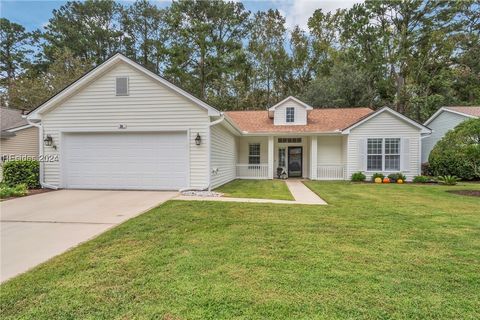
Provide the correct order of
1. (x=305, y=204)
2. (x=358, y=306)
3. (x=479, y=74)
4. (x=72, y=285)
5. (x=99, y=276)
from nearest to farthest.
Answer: (x=358, y=306) < (x=72, y=285) < (x=99, y=276) < (x=305, y=204) < (x=479, y=74)

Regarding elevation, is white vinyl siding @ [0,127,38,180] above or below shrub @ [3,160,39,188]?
above

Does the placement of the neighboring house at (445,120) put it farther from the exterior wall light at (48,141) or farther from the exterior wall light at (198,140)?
the exterior wall light at (48,141)

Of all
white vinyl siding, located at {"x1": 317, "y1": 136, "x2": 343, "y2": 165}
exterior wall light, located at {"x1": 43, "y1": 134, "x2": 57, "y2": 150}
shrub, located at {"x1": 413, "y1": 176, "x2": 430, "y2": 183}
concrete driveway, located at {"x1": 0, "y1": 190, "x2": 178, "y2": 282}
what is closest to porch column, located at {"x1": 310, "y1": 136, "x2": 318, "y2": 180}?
white vinyl siding, located at {"x1": 317, "y1": 136, "x2": 343, "y2": 165}

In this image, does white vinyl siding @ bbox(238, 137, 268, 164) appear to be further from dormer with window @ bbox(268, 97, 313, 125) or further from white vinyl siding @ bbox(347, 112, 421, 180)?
white vinyl siding @ bbox(347, 112, 421, 180)

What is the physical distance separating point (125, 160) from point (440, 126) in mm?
18650

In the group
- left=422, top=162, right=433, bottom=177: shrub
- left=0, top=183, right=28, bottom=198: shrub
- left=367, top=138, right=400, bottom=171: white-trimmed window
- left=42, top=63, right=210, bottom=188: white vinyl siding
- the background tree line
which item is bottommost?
left=0, top=183, right=28, bottom=198: shrub

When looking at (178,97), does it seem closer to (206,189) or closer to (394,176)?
(206,189)

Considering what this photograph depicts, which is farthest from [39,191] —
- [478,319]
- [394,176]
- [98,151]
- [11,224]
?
[394,176]

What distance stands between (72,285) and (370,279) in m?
3.20

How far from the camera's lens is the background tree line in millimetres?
22062

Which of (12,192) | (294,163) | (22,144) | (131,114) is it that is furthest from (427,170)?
(22,144)

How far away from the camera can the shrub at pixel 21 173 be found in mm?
9164

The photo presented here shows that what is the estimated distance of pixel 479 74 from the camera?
22.1 meters

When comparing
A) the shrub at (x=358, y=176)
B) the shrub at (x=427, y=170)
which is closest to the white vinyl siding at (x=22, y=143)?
the shrub at (x=358, y=176)
